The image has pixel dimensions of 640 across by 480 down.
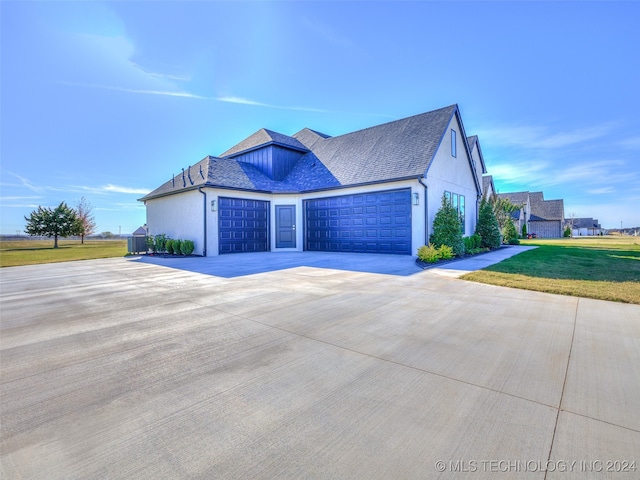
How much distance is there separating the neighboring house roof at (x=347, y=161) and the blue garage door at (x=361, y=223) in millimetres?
883

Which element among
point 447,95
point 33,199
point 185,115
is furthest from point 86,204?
point 447,95

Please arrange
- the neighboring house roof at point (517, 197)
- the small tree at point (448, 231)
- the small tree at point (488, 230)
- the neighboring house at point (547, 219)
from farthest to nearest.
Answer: the neighboring house at point (547, 219)
the neighboring house roof at point (517, 197)
the small tree at point (488, 230)
the small tree at point (448, 231)

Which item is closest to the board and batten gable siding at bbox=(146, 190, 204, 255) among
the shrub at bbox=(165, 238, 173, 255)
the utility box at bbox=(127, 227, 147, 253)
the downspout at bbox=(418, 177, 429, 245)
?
the shrub at bbox=(165, 238, 173, 255)

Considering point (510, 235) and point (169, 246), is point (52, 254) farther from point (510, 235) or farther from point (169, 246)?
point (510, 235)

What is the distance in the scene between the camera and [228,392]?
217cm

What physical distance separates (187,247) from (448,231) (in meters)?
12.4

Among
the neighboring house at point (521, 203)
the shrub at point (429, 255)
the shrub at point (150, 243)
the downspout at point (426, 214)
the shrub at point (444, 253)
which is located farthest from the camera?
the neighboring house at point (521, 203)

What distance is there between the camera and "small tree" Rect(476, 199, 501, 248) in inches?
641

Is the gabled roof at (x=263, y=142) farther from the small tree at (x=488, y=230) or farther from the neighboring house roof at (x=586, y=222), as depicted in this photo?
the neighboring house roof at (x=586, y=222)

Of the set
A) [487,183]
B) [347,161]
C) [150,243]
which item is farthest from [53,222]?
[487,183]

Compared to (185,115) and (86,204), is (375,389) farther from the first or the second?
(86,204)

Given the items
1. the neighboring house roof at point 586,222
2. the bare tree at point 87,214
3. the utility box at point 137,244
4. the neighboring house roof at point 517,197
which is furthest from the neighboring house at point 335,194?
the neighboring house roof at point 586,222

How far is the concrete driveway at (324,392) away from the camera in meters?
1.49

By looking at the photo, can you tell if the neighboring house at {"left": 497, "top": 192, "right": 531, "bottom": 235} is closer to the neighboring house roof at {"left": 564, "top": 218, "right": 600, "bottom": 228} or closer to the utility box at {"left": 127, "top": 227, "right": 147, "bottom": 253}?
the neighboring house roof at {"left": 564, "top": 218, "right": 600, "bottom": 228}
